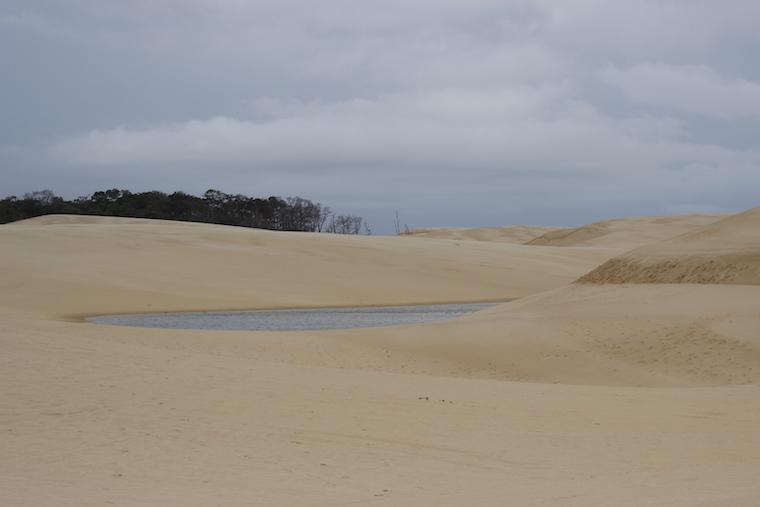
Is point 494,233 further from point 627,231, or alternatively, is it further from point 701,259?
point 701,259

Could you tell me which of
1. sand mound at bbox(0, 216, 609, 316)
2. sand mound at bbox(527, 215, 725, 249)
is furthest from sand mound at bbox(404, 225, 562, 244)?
sand mound at bbox(0, 216, 609, 316)

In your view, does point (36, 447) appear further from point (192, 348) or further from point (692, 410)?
point (192, 348)

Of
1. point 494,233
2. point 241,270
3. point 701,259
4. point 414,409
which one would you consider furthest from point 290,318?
point 494,233

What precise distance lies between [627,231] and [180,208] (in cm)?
4321

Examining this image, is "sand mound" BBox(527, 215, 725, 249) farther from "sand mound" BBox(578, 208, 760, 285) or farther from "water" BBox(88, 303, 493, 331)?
"sand mound" BBox(578, 208, 760, 285)

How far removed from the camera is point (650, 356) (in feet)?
55.1

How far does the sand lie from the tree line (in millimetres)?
68041

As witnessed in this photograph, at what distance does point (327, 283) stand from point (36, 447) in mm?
29084

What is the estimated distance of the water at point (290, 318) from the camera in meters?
24.8

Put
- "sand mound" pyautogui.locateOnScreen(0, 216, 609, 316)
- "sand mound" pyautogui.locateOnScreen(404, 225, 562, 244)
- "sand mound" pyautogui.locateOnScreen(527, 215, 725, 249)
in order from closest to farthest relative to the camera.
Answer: "sand mound" pyautogui.locateOnScreen(0, 216, 609, 316)
"sand mound" pyautogui.locateOnScreen(527, 215, 725, 249)
"sand mound" pyautogui.locateOnScreen(404, 225, 562, 244)

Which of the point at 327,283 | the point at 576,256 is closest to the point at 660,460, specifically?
the point at 327,283

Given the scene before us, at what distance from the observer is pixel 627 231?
84.6 metres

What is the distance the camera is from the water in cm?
2483

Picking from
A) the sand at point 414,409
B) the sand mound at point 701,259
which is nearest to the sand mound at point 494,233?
the sand mound at point 701,259
